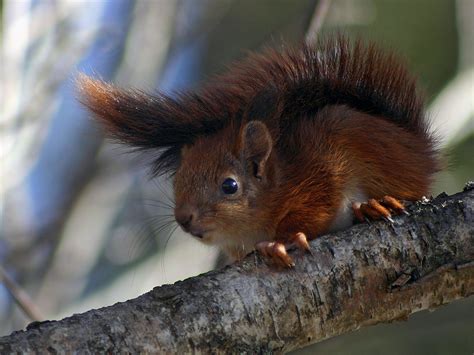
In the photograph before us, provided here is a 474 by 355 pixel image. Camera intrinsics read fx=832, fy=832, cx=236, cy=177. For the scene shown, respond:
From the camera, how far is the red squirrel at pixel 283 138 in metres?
3.45

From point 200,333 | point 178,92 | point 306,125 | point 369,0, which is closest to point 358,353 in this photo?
point 306,125

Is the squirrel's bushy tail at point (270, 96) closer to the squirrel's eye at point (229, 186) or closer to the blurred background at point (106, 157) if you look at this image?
the squirrel's eye at point (229, 186)

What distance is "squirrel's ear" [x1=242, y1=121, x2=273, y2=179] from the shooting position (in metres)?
3.56

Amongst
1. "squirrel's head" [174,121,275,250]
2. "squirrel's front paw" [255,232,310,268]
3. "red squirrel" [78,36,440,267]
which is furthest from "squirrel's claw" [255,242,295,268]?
"squirrel's head" [174,121,275,250]

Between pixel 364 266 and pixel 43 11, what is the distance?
4332 mm

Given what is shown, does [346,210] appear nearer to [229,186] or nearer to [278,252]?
[229,186]

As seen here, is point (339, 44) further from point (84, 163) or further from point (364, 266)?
point (84, 163)

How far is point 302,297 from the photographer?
265cm

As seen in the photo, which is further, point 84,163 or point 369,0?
point 369,0

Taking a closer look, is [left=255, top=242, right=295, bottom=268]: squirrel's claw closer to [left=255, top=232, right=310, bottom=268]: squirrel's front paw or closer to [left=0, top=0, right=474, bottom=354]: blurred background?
[left=255, top=232, right=310, bottom=268]: squirrel's front paw

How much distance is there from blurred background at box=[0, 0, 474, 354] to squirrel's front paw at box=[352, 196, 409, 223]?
1.78 m

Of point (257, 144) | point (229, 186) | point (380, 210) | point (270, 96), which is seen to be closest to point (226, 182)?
point (229, 186)

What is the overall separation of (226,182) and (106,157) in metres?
Result: 2.81

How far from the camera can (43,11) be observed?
6.33 meters
